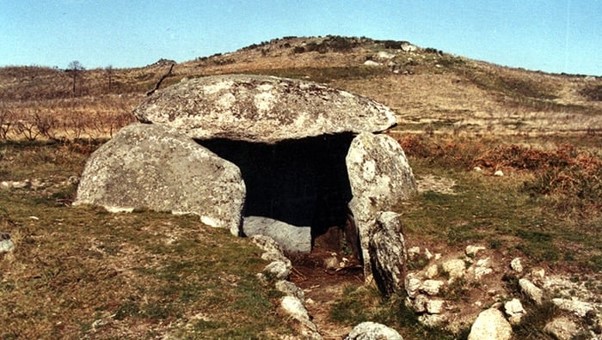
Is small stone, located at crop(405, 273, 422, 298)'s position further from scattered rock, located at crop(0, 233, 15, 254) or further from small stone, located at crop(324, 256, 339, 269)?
scattered rock, located at crop(0, 233, 15, 254)

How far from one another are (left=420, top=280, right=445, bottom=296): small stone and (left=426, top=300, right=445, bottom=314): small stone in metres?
0.35

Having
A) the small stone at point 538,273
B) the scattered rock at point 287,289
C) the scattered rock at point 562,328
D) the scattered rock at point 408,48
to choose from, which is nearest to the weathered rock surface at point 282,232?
the scattered rock at point 287,289

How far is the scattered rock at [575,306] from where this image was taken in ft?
28.3

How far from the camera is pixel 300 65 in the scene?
64.0 m

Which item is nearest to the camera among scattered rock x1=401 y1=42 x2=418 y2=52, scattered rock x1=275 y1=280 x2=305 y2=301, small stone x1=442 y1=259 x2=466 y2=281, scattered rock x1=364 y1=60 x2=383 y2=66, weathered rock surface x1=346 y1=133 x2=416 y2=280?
scattered rock x1=275 y1=280 x2=305 y2=301

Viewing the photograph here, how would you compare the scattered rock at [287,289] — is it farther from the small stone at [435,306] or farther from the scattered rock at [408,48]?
the scattered rock at [408,48]

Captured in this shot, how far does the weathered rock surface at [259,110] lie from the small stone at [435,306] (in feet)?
20.1

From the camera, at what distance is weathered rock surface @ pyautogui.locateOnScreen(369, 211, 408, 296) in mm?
11648

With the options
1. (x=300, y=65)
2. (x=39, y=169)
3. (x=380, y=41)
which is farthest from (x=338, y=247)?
(x=380, y=41)

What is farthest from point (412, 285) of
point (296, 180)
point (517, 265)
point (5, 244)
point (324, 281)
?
point (5, 244)

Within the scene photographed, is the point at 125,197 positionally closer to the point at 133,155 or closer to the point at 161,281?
the point at 133,155

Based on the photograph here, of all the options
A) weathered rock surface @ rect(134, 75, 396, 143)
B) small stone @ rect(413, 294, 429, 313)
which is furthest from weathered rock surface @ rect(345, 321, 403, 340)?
weathered rock surface @ rect(134, 75, 396, 143)

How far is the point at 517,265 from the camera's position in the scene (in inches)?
414

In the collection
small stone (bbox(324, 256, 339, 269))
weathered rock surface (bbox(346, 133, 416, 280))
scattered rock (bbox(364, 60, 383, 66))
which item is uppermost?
scattered rock (bbox(364, 60, 383, 66))
